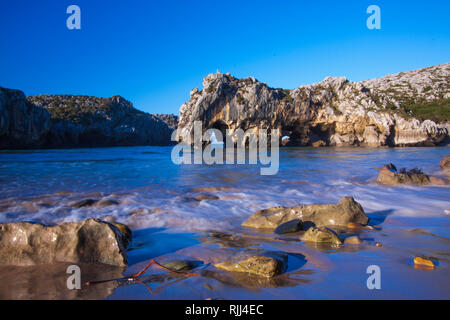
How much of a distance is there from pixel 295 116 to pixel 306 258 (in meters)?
54.3

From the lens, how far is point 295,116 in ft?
179

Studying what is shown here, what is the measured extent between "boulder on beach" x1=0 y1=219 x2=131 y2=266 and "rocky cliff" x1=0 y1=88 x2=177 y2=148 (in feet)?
187

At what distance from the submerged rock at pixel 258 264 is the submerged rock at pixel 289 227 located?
52.4 inches

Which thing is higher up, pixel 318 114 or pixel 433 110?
pixel 433 110

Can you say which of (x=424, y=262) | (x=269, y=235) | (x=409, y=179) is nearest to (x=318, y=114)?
(x=409, y=179)

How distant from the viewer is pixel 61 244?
3.23 metres

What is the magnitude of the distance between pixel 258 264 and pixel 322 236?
144 centimetres

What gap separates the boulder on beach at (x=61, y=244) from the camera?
122 inches

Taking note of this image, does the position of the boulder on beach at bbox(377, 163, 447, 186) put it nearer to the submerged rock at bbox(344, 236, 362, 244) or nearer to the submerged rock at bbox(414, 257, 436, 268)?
the submerged rock at bbox(344, 236, 362, 244)

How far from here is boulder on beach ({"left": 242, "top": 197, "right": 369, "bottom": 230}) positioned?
15.2 feet

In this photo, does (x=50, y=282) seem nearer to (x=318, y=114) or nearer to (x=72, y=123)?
(x=318, y=114)

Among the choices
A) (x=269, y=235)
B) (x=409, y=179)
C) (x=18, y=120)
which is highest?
(x=18, y=120)

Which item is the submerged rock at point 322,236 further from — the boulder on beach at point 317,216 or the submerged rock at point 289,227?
the boulder on beach at point 317,216

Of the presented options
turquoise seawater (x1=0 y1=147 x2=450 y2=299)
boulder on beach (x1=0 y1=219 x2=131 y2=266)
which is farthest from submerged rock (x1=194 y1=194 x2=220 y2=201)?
boulder on beach (x1=0 y1=219 x2=131 y2=266)
